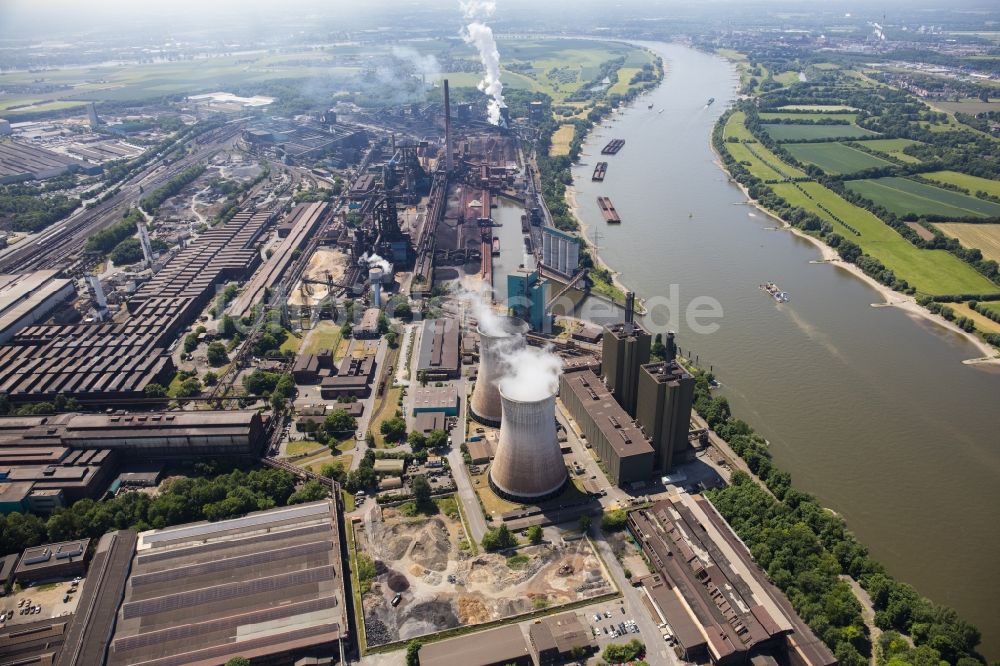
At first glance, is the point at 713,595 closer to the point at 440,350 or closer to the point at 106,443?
the point at 440,350

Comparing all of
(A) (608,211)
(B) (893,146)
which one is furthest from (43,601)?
(B) (893,146)

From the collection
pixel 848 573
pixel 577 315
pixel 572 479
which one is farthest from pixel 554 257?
pixel 848 573

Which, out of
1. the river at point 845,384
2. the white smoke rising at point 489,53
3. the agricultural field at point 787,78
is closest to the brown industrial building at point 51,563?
the river at point 845,384

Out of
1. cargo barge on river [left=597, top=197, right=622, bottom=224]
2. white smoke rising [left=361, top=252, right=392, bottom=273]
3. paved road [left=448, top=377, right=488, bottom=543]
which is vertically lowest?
paved road [left=448, top=377, right=488, bottom=543]

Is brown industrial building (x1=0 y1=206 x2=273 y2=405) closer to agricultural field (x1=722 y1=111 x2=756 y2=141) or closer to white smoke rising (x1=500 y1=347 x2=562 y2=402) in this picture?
white smoke rising (x1=500 y1=347 x2=562 y2=402)

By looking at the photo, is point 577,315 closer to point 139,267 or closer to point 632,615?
point 632,615

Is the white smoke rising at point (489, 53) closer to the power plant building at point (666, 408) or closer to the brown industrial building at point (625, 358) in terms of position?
the brown industrial building at point (625, 358)

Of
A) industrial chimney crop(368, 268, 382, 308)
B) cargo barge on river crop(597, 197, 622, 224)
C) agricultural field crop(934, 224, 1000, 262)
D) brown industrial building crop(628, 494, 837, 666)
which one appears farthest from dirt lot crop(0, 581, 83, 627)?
agricultural field crop(934, 224, 1000, 262)
